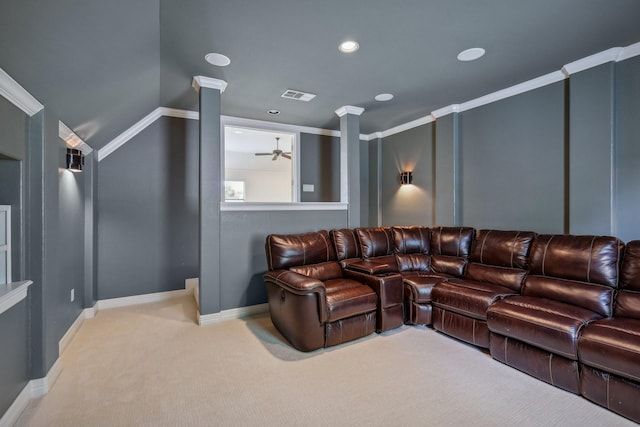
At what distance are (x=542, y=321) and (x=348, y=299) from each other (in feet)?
4.96

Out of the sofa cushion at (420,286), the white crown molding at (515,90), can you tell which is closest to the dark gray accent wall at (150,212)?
the sofa cushion at (420,286)

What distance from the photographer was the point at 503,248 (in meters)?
3.16

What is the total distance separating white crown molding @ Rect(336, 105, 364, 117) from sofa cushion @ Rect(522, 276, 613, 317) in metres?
3.03

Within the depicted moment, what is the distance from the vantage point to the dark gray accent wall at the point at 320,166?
548 centimetres

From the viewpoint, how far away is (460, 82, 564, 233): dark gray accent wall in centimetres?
337

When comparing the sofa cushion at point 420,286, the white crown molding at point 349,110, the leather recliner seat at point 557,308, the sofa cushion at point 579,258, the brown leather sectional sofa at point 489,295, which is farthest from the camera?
the white crown molding at point 349,110

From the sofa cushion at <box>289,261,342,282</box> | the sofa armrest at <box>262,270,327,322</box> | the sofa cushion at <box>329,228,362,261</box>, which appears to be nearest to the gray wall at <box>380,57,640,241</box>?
the sofa cushion at <box>329,228,362,261</box>

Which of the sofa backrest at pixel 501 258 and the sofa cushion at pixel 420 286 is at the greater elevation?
the sofa backrest at pixel 501 258

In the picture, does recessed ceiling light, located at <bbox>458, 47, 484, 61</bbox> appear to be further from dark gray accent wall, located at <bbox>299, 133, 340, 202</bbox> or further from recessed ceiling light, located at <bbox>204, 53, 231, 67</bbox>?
dark gray accent wall, located at <bbox>299, 133, 340, 202</bbox>

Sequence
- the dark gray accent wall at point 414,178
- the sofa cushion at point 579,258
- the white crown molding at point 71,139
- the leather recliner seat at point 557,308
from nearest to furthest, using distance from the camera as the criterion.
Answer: the leather recliner seat at point 557,308 → the sofa cushion at point 579,258 → the white crown molding at point 71,139 → the dark gray accent wall at point 414,178

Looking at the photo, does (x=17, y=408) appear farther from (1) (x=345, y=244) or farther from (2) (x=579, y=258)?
(2) (x=579, y=258)

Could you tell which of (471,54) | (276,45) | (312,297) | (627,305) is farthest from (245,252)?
(627,305)

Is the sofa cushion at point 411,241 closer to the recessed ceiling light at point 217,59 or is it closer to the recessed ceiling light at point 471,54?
the recessed ceiling light at point 471,54

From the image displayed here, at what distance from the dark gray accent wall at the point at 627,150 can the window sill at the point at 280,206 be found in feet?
9.59
